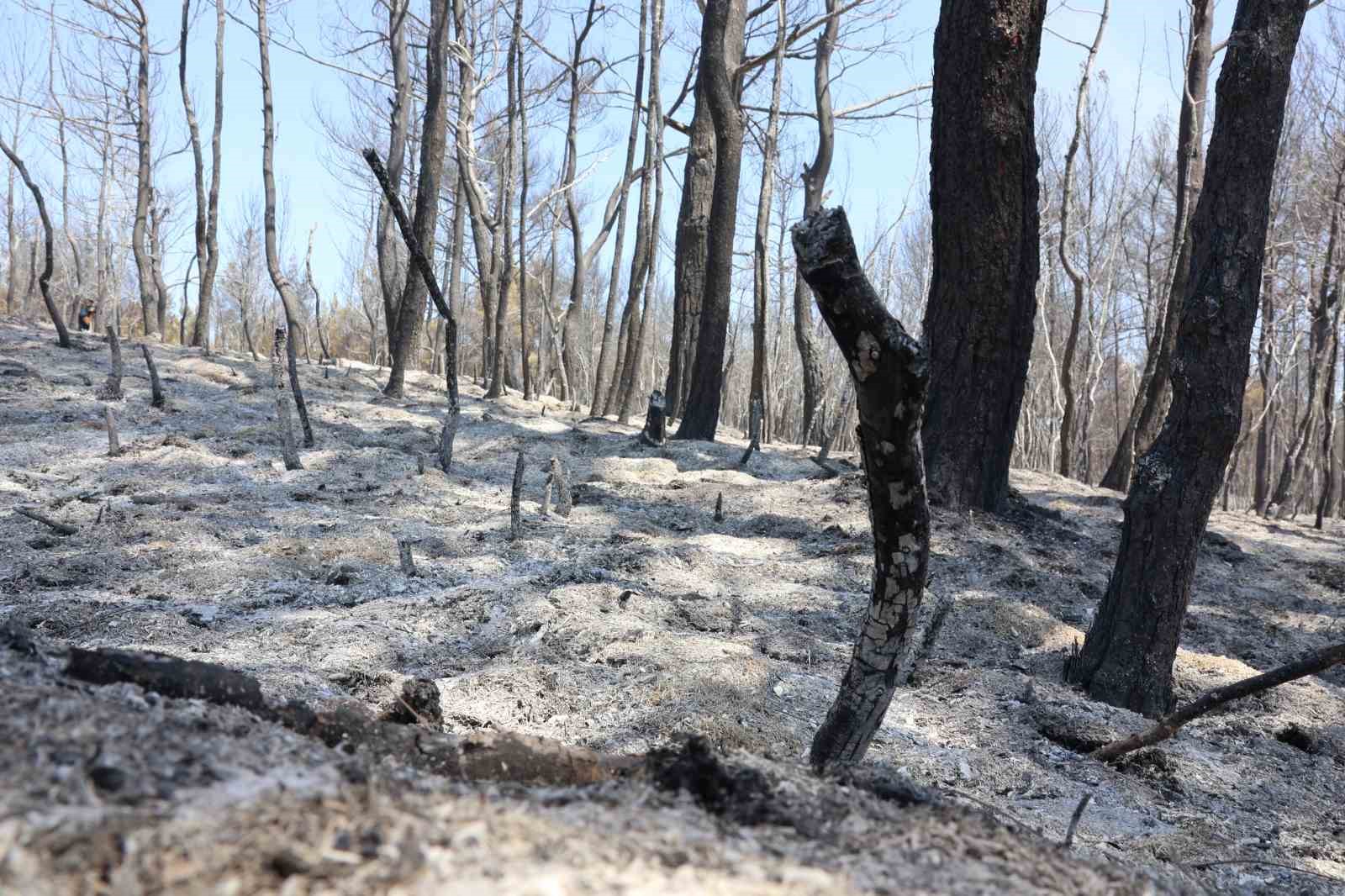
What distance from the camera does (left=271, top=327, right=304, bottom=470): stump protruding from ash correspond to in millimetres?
7340

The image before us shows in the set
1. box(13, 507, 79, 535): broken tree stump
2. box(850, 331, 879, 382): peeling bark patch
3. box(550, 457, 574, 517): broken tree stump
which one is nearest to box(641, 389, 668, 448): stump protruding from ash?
box(550, 457, 574, 517): broken tree stump

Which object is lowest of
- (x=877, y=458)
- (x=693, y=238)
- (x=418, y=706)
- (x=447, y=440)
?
(x=418, y=706)

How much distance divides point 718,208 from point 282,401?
17.0 feet

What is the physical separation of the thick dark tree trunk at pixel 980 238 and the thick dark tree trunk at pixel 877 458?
430 centimetres

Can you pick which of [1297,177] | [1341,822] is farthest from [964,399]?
[1297,177]

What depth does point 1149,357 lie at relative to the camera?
11.0 metres

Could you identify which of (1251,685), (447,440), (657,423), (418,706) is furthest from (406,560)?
(657,423)

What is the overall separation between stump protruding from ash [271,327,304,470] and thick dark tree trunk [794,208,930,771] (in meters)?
5.98

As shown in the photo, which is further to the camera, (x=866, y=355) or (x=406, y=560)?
(x=406, y=560)

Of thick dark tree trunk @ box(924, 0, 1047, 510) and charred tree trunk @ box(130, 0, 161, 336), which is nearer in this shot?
thick dark tree trunk @ box(924, 0, 1047, 510)

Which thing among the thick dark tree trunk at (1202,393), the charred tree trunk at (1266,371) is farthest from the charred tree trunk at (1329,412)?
the thick dark tree trunk at (1202,393)

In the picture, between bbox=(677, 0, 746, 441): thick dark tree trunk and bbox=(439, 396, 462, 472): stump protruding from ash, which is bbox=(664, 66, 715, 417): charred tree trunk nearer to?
bbox=(677, 0, 746, 441): thick dark tree trunk

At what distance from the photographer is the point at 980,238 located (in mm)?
6492

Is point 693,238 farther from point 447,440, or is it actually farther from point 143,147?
point 143,147
